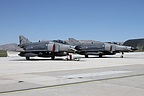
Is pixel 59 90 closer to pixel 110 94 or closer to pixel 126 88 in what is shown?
pixel 110 94

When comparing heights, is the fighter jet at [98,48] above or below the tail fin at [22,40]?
below

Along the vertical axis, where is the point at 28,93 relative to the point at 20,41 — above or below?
below

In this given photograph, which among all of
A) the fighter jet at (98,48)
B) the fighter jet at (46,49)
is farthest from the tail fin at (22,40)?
the fighter jet at (98,48)

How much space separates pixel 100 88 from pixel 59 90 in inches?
62.5

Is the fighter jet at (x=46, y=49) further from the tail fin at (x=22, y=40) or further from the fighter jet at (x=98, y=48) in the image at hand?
the fighter jet at (x=98, y=48)

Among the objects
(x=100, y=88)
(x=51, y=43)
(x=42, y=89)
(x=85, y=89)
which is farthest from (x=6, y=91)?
(x=51, y=43)

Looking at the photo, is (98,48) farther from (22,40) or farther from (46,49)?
(22,40)

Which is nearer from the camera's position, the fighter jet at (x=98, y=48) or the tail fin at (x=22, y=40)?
the tail fin at (x=22, y=40)

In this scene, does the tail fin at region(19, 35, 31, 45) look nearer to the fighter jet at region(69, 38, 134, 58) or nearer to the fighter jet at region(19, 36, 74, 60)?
the fighter jet at region(19, 36, 74, 60)

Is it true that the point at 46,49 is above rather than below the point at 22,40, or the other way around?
below

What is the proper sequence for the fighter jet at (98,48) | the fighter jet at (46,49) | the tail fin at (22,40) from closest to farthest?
the fighter jet at (46,49) → the tail fin at (22,40) → the fighter jet at (98,48)

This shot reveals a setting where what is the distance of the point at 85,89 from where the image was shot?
31.8 feet

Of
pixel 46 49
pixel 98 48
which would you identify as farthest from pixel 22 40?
pixel 98 48

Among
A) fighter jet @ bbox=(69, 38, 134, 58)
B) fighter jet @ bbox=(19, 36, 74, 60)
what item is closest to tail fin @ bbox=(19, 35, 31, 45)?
fighter jet @ bbox=(19, 36, 74, 60)
